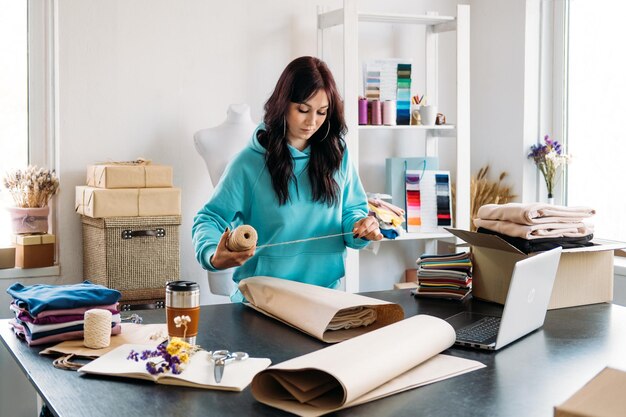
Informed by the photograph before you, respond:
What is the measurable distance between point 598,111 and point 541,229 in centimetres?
241

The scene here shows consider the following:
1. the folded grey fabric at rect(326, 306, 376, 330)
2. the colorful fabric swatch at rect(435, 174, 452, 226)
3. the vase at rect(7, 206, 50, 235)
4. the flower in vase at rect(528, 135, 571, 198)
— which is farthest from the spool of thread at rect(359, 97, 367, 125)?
the folded grey fabric at rect(326, 306, 376, 330)

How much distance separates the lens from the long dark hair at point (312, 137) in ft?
8.79

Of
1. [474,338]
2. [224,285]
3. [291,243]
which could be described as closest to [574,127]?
[224,285]

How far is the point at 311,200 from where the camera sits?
273cm

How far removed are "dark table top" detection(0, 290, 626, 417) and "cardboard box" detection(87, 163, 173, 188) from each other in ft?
4.86

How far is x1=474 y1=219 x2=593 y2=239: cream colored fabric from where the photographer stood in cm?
245

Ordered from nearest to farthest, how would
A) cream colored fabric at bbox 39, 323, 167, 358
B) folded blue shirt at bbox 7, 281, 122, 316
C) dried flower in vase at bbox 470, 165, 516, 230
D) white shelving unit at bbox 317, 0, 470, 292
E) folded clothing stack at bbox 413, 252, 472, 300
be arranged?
cream colored fabric at bbox 39, 323, 167, 358 → folded blue shirt at bbox 7, 281, 122, 316 → folded clothing stack at bbox 413, 252, 472, 300 → white shelving unit at bbox 317, 0, 470, 292 → dried flower in vase at bbox 470, 165, 516, 230

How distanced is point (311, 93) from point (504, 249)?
84cm

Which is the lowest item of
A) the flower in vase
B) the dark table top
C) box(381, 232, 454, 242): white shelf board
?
the dark table top

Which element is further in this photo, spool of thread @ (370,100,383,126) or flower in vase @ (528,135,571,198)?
flower in vase @ (528,135,571,198)

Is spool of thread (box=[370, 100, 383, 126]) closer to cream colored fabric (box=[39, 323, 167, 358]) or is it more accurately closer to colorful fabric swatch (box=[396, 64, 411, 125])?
colorful fabric swatch (box=[396, 64, 411, 125])

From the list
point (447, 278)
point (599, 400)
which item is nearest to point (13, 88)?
point (447, 278)

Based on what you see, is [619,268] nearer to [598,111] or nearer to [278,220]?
[598,111]

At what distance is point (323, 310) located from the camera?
2.04 m
